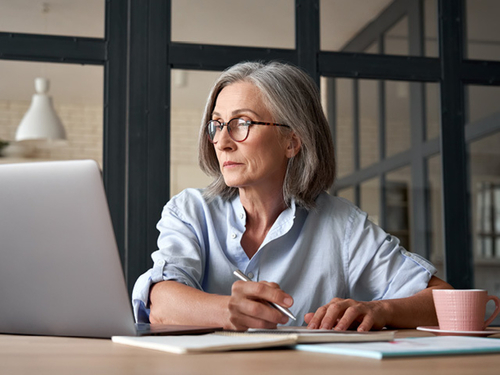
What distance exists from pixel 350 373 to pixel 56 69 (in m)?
2.34

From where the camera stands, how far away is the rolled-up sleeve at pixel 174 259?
1.53 m

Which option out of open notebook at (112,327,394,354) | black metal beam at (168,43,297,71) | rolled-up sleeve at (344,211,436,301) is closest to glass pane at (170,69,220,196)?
black metal beam at (168,43,297,71)

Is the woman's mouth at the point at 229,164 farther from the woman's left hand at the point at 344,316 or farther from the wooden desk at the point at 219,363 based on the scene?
the wooden desk at the point at 219,363

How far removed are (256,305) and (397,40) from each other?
2199mm

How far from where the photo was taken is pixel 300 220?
74.2 inches

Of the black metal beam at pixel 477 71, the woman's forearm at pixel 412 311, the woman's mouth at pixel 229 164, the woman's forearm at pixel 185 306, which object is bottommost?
the woman's forearm at pixel 412 311

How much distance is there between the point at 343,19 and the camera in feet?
9.57

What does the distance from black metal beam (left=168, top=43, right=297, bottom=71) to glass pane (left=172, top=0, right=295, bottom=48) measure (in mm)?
37

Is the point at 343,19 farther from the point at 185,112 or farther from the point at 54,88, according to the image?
the point at 54,88

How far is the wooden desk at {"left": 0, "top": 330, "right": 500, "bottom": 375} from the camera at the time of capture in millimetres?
615

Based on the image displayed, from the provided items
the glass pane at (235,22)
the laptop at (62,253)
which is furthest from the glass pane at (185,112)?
the laptop at (62,253)

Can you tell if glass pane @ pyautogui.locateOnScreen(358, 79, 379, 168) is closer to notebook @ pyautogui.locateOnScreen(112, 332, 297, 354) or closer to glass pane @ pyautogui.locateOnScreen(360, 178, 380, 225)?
glass pane @ pyautogui.locateOnScreen(360, 178, 380, 225)

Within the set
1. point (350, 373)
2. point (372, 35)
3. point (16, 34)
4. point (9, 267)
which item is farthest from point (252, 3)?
point (350, 373)

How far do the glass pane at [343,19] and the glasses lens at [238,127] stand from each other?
1.14 meters
